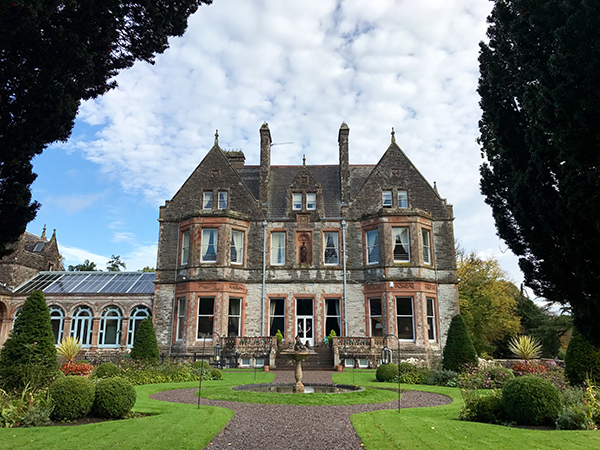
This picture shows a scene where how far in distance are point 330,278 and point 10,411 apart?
779 inches

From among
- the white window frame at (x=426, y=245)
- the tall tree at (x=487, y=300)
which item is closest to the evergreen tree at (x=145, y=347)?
the white window frame at (x=426, y=245)

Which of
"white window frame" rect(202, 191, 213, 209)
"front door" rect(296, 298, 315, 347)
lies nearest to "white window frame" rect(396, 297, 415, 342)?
"front door" rect(296, 298, 315, 347)

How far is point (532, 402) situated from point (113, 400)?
365 inches

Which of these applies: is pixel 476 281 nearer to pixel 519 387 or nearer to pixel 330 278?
pixel 330 278

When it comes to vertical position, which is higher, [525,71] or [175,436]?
[525,71]

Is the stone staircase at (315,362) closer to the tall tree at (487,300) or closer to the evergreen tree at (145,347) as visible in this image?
the evergreen tree at (145,347)

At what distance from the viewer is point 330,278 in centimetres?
2786

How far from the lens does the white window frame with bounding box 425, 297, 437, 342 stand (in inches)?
1051

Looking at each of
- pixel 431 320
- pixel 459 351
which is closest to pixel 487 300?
pixel 431 320

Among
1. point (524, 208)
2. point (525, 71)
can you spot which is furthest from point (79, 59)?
point (524, 208)

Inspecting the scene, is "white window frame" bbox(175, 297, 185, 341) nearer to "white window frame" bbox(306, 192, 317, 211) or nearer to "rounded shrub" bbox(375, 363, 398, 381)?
"white window frame" bbox(306, 192, 317, 211)

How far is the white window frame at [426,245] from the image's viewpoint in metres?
27.8

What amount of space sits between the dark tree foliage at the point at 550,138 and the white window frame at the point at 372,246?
17145 millimetres

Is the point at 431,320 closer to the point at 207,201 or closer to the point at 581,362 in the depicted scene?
the point at 581,362
